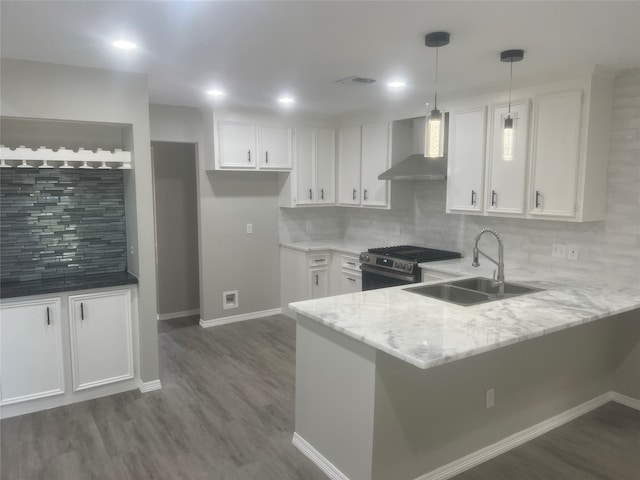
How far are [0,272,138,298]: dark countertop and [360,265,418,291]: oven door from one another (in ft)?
7.30

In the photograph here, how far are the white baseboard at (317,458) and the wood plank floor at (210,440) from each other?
1.5 inches

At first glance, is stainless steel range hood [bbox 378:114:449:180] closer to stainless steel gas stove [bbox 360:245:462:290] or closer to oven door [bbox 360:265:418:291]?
stainless steel gas stove [bbox 360:245:462:290]

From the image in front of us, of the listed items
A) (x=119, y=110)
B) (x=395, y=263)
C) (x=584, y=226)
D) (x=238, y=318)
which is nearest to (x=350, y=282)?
(x=395, y=263)

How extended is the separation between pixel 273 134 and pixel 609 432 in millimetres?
4092

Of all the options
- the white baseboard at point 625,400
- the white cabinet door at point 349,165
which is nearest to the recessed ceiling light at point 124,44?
the white cabinet door at point 349,165

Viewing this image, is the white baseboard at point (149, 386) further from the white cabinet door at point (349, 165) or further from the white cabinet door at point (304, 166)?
the white cabinet door at point (349, 165)

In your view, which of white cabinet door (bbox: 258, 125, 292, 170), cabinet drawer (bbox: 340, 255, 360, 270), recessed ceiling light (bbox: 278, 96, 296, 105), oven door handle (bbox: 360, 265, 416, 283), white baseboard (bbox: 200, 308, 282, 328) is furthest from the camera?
white baseboard (bbox: 200, 308, 282, 328)

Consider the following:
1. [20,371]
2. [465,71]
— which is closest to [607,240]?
[465,71]

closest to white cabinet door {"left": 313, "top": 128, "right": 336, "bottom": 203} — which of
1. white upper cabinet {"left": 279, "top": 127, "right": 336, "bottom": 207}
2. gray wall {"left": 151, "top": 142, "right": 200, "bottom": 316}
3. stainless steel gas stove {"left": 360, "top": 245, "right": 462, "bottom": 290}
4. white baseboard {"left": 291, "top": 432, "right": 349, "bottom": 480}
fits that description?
white upper cabinet {"left": 279, "top": 127, "right": 336, "bottom": 207}

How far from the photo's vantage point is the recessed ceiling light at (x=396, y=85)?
3.66 metres

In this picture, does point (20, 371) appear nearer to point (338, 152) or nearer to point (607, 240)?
point (338, 152)

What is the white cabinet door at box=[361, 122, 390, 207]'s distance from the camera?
4.87 m

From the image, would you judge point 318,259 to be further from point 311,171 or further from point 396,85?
point 396,85

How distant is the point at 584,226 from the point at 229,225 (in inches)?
141
